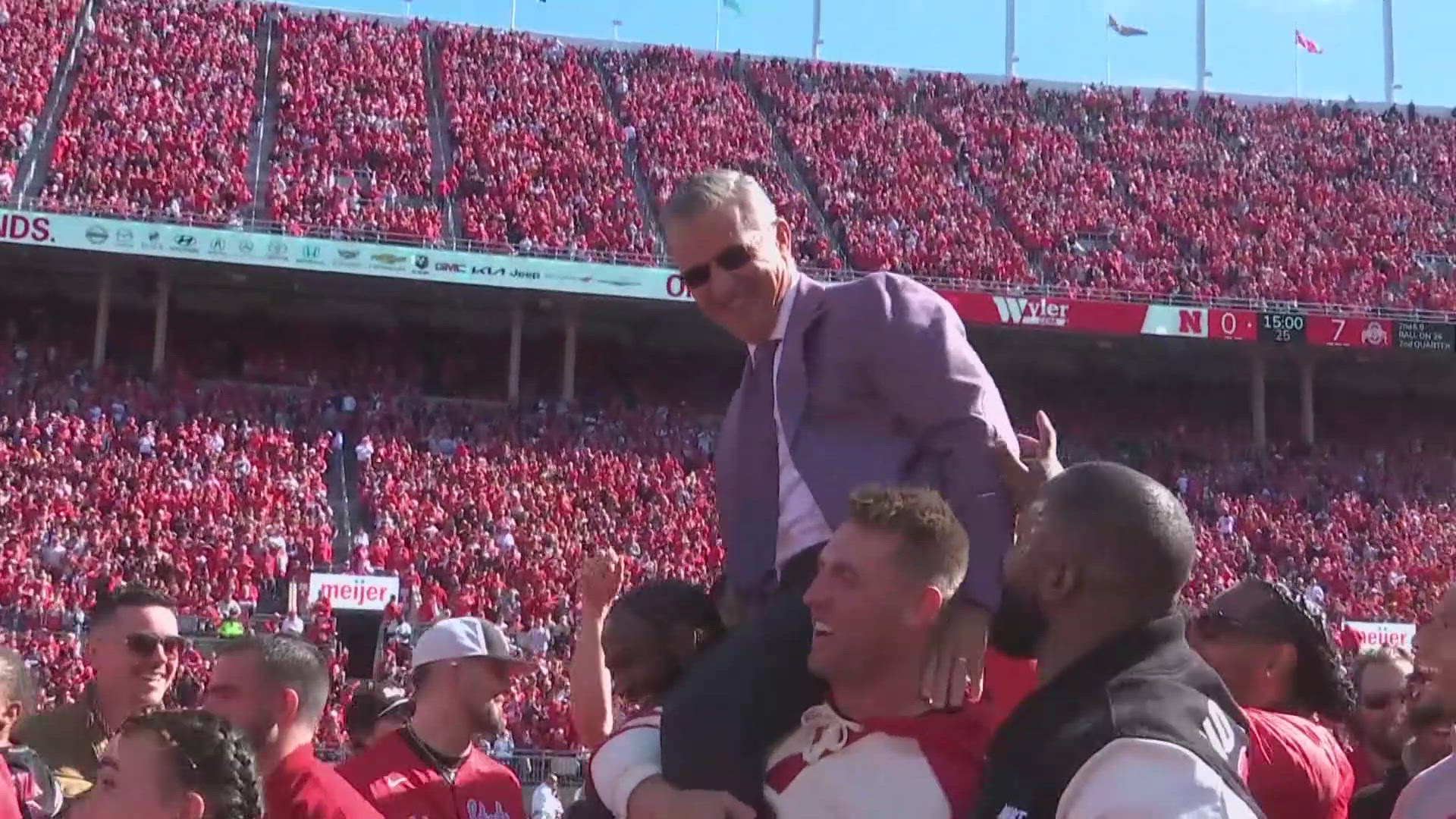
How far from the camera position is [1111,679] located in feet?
7.26

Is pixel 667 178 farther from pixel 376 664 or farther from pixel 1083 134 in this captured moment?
pixel 376 664

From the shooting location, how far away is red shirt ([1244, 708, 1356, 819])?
10.3 feet

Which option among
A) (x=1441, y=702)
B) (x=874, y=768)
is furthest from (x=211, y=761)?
(x=1441, y=702)

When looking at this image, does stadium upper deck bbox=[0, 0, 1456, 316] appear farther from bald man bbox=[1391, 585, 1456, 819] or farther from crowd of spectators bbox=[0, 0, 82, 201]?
bald man bbox=[1391, 585, 1456, 819]

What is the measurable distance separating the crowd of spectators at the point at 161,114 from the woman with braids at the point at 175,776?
2338 cm

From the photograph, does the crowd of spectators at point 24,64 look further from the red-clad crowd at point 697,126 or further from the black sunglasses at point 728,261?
the black sunglasses at point 728,261

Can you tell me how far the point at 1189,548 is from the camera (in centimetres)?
234

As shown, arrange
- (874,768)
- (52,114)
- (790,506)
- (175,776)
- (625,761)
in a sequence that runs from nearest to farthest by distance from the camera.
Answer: (874,768)
(625,761)
(790,506)
(175,776)
(52,114)

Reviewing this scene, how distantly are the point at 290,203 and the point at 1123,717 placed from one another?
2583 cm

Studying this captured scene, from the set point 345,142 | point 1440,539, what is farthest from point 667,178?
point 1440,539

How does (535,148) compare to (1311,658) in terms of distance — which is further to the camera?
(535,148)

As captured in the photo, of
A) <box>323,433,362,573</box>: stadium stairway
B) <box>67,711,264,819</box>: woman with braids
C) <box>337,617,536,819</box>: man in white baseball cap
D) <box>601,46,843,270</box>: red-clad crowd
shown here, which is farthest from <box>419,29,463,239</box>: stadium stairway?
<box>67,711,264,819</box>: woman with braids

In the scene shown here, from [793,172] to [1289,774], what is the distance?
29.7 m

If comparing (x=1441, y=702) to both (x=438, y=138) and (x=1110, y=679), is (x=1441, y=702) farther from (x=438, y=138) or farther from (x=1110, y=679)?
(x=438, y=138)
